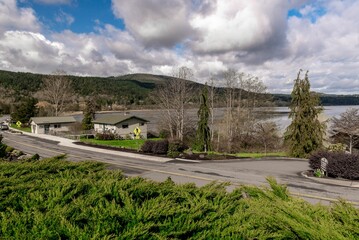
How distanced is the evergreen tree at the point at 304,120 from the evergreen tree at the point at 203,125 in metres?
9.13

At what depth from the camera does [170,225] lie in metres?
3.03

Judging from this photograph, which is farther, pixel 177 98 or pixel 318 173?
pixel 177 98

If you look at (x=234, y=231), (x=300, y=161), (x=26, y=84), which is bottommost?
(x=300, y=161)

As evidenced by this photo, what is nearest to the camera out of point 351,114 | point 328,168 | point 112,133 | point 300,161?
point 328,168

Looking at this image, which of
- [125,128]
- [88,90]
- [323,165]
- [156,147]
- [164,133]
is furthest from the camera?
[88,90]

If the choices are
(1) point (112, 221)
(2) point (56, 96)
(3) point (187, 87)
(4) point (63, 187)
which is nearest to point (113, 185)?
(4) point (63, 187)

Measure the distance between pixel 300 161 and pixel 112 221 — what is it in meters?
25.0

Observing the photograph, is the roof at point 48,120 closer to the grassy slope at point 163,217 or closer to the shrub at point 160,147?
the shrub at point 160,147

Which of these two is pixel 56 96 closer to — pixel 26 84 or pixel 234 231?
pixel 234 231

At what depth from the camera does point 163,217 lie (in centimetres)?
318

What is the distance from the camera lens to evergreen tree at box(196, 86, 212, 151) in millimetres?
29875

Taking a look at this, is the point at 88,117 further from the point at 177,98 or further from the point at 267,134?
the point at 267,134

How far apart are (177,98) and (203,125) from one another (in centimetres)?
1175

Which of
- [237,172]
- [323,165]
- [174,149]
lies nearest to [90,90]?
[174,149]
